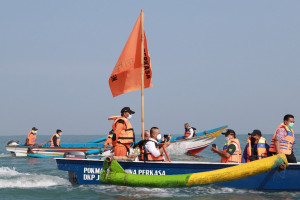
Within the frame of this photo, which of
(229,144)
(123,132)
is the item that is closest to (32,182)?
(123,132)

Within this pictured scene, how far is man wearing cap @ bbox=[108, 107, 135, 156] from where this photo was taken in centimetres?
1187

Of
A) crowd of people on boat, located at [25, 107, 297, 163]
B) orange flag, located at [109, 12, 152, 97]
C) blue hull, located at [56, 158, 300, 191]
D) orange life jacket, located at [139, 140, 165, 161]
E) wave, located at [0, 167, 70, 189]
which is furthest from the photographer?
wave, located at [0, 167, 70, 189]

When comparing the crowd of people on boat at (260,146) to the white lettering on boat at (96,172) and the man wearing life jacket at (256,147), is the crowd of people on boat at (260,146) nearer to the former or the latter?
the man wearing life jacket at (256,147)

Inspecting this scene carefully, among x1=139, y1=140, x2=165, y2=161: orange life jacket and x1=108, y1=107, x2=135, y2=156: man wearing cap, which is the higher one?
x1=108, y1=107, x2=135, y2=156: man wearing cap

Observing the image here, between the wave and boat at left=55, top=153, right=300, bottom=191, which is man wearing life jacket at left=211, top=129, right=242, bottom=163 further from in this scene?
the wave

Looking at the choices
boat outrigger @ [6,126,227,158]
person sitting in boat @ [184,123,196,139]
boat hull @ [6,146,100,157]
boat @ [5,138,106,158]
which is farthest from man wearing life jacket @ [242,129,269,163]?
person sitting in boat @ [184,123,196,139]

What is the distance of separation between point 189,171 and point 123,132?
2.00m

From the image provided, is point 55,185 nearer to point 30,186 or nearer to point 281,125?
point 30,186

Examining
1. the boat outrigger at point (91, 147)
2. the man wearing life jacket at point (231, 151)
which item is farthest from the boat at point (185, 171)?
the boat outrigger at point (91, 147)

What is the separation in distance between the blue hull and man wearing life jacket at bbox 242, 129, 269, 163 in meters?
0.76

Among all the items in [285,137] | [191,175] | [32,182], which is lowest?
[32,182]

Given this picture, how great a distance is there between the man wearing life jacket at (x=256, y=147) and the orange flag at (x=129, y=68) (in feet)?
11.4

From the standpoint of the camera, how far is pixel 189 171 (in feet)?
37.3

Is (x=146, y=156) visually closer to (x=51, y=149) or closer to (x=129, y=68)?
(x=129, y=68)
